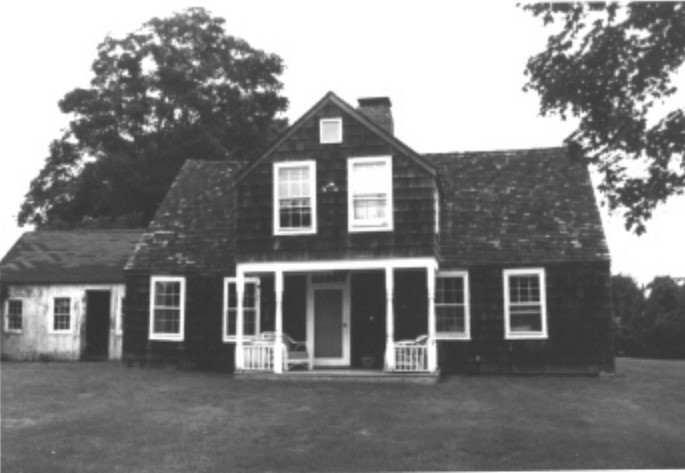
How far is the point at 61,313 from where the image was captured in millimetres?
26859

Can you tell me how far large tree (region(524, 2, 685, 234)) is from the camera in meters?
10.4

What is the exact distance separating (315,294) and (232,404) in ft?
23.4

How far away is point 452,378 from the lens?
19500mm

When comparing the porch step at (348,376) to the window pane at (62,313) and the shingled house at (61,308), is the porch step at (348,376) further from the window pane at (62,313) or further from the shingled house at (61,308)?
the window pane at (62,313)

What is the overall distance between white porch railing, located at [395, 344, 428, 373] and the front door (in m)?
12.4

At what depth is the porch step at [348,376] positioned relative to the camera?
18.0 metres

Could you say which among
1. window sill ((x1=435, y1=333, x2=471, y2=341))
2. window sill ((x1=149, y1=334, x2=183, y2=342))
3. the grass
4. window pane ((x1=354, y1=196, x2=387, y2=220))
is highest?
window pane ((x1=354, y1=196, x2=387, y2=220))

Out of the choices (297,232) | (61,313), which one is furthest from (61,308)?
(297,232)

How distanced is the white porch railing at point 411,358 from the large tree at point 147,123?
67.6ft

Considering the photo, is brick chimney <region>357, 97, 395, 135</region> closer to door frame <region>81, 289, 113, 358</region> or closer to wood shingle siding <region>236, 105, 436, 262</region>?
wood shingle siding <region>236, 105, 436, 262</region>

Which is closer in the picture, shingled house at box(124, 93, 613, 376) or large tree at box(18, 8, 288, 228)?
shingled house at box(124, 93, 613, 376)

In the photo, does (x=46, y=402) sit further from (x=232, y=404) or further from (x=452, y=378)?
(x=452, y=378)

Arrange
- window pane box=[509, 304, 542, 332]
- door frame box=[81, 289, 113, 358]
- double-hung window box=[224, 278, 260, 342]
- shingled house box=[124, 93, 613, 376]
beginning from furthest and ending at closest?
door frame box=[81, 289, 113, 358]
double-hung window box=[224, 278, 260, 342]
window pane box=[509, 304, 542, 332]
shingled house box=[124, 93, 613, 376]

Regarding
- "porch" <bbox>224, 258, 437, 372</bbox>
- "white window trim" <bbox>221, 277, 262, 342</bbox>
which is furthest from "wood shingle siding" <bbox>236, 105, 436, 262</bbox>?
"white window trim" <bbox>221, 277, 262, 342</bbox>
